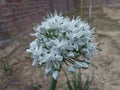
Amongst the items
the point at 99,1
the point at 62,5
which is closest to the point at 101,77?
the point at 62,5

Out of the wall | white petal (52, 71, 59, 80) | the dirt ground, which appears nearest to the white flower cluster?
white petal (52, 71, 59, 80)

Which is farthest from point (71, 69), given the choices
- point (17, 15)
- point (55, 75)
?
point (17, 15)

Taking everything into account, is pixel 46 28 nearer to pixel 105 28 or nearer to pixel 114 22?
pixel 105 28

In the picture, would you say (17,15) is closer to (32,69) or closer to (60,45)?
(32,69)

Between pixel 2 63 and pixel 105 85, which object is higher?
pixel 2 63

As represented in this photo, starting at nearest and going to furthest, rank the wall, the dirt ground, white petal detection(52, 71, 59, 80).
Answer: white petal detection(52, 71, 59, 80) < the dirt ground < the wall

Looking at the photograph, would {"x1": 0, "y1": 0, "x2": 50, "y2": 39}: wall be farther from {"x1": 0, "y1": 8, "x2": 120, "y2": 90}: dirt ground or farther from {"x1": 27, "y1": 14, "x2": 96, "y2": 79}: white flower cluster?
{"x1": 27, "y1": 14, "x2": 96, "y2": 79}: white flower cluster

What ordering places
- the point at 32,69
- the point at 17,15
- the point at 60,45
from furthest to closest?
the point at 17,15, the point at 32,69, the point at 60,45

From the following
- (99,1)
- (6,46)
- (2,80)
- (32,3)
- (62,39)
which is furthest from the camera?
(99,1)

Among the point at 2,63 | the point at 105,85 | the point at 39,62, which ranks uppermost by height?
the point at 39,62
